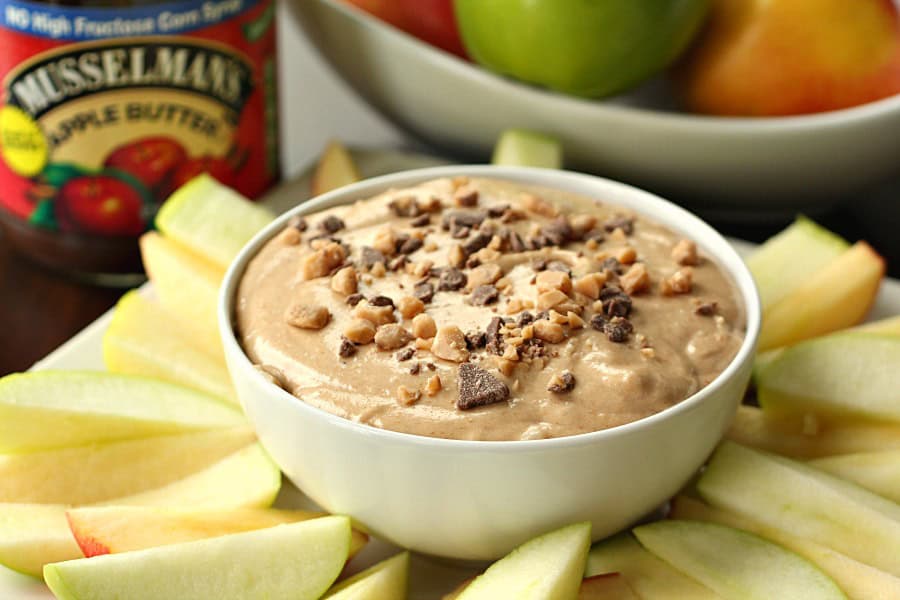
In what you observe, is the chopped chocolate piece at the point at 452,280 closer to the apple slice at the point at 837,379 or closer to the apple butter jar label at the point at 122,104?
the apple slice at the point at 837,379

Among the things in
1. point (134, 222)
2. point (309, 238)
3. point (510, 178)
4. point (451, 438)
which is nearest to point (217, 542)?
point (451, 438)

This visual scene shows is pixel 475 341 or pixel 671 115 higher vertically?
pixel 475 341

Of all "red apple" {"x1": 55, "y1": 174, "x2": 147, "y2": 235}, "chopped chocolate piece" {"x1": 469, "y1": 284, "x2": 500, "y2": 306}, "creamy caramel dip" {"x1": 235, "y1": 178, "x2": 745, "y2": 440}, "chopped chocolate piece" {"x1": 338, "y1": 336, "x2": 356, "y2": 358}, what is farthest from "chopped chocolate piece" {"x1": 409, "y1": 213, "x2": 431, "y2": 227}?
"red apple" {"x1": 55, "y1": 174, "x2": 147, "y2": 235}

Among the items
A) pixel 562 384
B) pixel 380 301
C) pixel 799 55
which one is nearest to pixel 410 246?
pixel 380 301

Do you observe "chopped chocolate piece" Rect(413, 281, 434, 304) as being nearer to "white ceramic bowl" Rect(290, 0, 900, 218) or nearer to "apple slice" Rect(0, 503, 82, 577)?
"apple slice" Rect(0, 503, 82, 577)

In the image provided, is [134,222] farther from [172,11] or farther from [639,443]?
[639,443]

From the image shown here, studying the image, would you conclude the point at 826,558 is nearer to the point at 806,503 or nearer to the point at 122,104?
the point at 806,503
